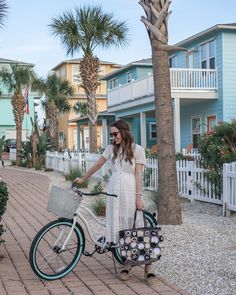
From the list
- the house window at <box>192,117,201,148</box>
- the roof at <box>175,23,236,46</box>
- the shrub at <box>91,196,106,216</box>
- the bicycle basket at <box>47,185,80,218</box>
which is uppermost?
the roof at <box>175,23,236,46</box>

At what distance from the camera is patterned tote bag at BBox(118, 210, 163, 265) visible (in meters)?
5.04

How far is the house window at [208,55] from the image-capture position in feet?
74.3

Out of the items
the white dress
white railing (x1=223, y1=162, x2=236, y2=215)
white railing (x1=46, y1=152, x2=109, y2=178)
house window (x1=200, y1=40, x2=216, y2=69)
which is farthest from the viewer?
house window (x1=200, y1=40, x2=216, y2=69)

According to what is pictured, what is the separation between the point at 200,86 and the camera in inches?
865

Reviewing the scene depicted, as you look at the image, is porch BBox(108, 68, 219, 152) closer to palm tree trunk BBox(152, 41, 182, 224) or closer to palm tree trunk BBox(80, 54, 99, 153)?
palm tree trunk BBox(80, 54, 99, 153)

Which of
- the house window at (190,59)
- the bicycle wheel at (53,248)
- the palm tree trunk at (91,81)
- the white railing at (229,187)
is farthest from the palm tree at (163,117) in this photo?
the house window at (190,59)

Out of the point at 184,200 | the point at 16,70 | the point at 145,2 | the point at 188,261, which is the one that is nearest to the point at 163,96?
the point at 145,2

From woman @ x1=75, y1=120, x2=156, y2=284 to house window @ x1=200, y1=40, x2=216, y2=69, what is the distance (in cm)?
1827

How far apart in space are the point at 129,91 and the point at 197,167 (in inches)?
607

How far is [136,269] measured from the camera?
5.68 m

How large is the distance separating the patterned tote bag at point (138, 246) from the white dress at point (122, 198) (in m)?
0.11

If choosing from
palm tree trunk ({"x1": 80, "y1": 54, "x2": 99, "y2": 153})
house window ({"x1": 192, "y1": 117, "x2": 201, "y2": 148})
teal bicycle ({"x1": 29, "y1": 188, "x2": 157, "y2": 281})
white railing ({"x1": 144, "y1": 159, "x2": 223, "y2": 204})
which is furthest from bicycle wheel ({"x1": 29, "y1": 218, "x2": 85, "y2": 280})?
house window ({"x1": 192, "y1": 117, "x2": 201, "y2": 148})

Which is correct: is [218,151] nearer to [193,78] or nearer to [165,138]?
[165,138]

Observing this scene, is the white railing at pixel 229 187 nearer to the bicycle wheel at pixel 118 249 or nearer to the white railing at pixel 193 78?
the bicycle wheel at pixel 118 249
